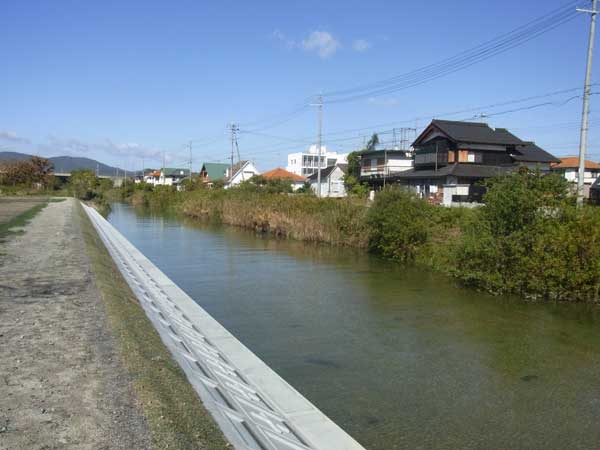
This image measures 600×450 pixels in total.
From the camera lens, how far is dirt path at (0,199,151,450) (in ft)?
13.1

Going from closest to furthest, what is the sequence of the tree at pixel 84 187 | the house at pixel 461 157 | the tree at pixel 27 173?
the house at pixel 461 157, the tree at pixel 27 173, the tree at pixel 84 187

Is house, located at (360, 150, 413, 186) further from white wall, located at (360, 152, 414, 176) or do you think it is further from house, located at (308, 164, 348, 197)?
house, located at (308, 164, 348, 197)

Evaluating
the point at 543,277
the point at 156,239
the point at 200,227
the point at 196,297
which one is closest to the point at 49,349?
the point at 196,297

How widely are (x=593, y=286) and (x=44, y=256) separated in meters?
14.2

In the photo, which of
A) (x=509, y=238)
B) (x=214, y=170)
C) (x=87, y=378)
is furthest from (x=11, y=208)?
(x=214, y=170)

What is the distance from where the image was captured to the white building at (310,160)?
326ft

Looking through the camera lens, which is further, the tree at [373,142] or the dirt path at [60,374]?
the tree at [373,142]

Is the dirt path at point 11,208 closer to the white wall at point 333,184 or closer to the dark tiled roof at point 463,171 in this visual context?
the dark tiled roof at point 463,171

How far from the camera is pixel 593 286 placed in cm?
1202

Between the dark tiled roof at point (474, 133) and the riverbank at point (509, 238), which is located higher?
the dark tiled roof at point (474, 133)

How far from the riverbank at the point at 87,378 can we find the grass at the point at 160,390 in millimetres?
11

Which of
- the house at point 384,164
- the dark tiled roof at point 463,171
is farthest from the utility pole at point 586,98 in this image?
the house at point 384,164

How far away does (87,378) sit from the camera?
516cm

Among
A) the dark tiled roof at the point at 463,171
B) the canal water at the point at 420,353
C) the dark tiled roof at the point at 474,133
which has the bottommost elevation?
the canal water at the point at 420,353
